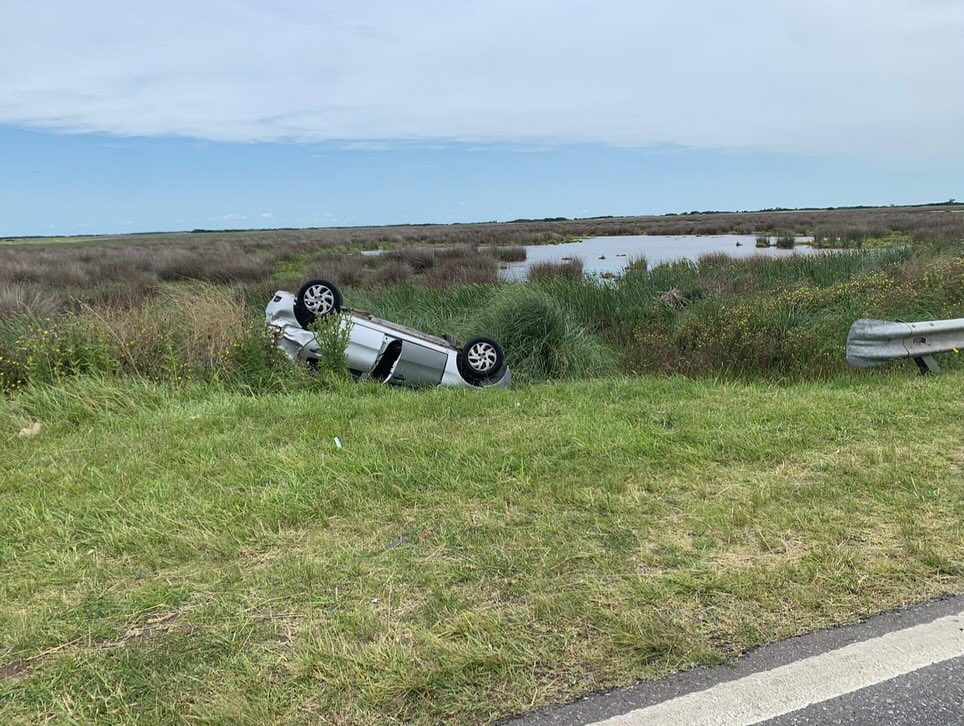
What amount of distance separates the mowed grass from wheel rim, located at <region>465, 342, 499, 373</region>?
8.12 feet

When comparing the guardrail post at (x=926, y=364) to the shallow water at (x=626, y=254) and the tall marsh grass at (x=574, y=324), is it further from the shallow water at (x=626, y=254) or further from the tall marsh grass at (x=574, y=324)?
the shallow water at (x=626, y=254)

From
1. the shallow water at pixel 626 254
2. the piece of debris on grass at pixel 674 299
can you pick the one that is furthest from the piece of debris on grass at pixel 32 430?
the shallow water at pixel 626 254

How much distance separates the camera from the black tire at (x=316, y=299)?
845cm

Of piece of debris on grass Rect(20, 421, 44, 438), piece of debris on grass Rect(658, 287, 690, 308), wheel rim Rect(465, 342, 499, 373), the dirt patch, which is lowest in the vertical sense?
the dirt patch

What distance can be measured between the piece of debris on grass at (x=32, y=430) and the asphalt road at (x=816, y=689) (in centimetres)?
481

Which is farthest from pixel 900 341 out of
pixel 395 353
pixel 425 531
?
pixel 425 531

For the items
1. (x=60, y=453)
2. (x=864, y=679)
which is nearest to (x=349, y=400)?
(x=60, y=453)

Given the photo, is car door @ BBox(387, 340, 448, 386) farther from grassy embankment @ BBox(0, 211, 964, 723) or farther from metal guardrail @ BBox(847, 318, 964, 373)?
metal guardrail @ BBox(847, 318, 964, 373)

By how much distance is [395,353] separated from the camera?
768 centimetres

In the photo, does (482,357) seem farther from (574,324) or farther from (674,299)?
(674,299)

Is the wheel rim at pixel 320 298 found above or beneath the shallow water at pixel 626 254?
beneath

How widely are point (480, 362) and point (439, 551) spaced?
4853 millimetres

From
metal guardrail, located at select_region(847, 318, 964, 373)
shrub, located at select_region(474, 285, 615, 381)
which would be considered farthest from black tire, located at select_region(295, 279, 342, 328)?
metal guardrail, located at select_region(847, 318, 964, 373)

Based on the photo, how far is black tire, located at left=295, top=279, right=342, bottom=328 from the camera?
27.7 ft
